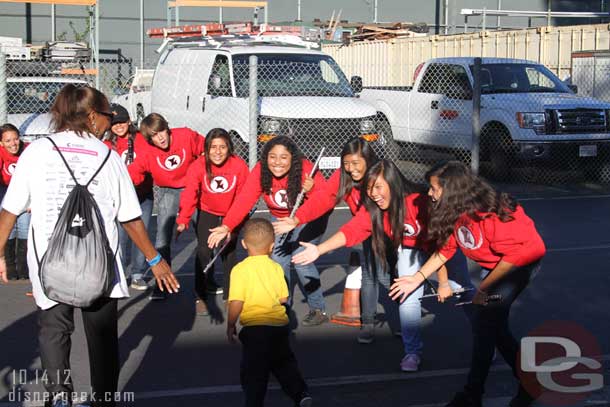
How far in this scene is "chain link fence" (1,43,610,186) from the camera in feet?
45.2

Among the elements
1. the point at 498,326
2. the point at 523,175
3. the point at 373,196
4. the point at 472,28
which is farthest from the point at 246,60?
the point at 472,28

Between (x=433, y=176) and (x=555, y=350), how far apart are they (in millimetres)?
1916

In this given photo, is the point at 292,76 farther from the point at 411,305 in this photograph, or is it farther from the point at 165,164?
the point at 411,305

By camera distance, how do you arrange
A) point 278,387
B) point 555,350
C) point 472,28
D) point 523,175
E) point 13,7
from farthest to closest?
point 472,28, point 13,7, point 523,175, point 555,350, point 278,387

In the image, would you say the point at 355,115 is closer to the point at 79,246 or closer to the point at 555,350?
the point at 555,350

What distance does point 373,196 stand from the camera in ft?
20.1

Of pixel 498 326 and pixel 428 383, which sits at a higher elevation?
pixel 498 326

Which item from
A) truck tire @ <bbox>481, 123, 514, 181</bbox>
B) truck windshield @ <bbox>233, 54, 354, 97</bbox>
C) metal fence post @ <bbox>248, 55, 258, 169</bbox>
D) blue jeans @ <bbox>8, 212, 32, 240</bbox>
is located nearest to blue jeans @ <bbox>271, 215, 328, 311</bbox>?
blue jeans @ <bbox>8, 212, 32, 240</bbox>

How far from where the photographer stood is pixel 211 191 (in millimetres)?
7738

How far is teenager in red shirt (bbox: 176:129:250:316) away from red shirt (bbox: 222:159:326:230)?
0.48m

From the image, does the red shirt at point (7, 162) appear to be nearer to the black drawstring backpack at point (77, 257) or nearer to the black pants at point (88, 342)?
the black pants at point (88, 342)

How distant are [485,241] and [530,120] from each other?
966 centimetres

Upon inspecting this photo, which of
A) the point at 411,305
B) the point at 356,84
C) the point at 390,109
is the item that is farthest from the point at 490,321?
the point at 390,109

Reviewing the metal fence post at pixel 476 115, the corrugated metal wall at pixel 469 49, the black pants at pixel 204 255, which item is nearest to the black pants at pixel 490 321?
the black pants at pixel 204 255
